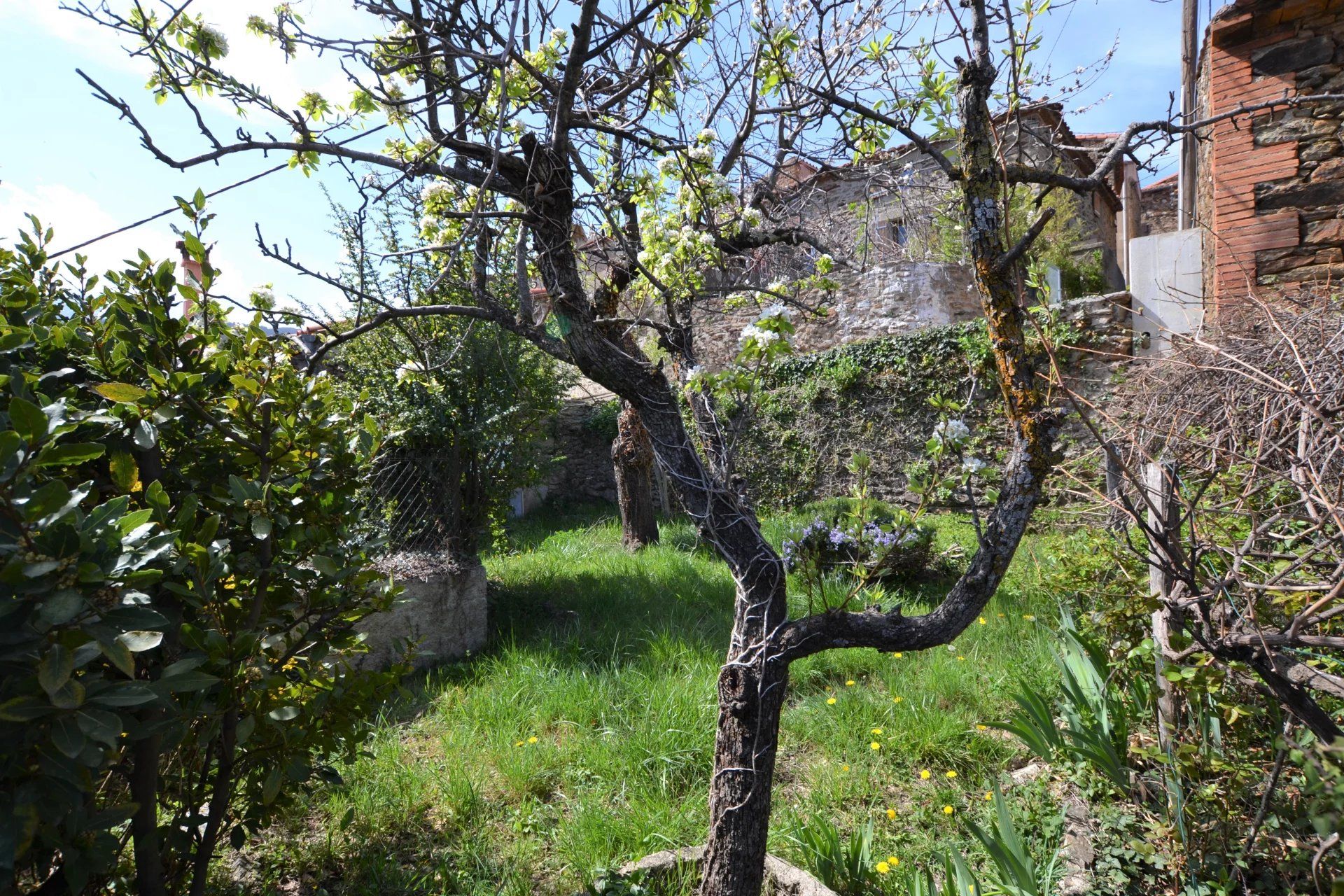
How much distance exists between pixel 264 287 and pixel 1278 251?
22.9ft

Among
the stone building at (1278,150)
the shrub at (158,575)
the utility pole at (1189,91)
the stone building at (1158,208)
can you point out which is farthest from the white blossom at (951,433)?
the stone building at (1158,208)

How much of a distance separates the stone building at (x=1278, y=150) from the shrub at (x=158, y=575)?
6.13 meters

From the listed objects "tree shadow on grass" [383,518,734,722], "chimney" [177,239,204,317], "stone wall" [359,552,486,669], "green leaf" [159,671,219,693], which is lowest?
"tree shadow on grass" [383,518,734,722]

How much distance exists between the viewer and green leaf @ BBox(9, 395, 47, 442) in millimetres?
1105

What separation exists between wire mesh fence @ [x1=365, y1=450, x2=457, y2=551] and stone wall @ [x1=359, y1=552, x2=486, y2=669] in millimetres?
177

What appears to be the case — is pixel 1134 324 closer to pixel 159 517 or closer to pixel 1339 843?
pixel 1339 843

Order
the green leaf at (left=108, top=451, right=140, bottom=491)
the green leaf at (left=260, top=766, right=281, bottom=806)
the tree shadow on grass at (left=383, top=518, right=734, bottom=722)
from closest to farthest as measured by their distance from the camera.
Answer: the green leaf at (left=108, top=451, right=140, bottom=491) → the green leaf at (left=260, top=766, right=281, bottom=806) → the tree shadow on grass at (left=383, top=518, right=734, bottom=722)

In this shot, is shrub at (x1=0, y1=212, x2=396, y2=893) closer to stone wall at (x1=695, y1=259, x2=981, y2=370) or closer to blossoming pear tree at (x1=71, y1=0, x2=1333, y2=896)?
blossoming pear tree at (x1=71, y1=0, x2=1333, y2=896)

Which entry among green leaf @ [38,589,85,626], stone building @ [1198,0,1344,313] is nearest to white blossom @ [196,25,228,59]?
green leaf @ [38,589,85,626]

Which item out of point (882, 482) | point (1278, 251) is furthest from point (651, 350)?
point (1278, 251)

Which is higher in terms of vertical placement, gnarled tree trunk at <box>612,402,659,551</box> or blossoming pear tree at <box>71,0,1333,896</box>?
blossoming pear tree at <box>71,0,1333,896</box>

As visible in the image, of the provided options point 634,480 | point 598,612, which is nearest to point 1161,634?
point 598,612

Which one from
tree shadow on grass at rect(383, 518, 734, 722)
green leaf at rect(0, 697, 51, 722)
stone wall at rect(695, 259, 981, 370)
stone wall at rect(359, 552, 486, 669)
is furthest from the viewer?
stone wall at rect(695, 259, 981, 370)

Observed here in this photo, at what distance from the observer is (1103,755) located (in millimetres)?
2461
